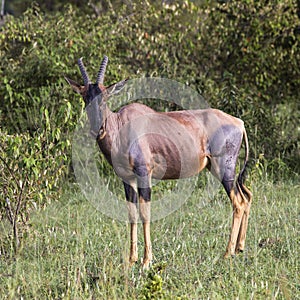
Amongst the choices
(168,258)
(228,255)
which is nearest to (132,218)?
(168,258)

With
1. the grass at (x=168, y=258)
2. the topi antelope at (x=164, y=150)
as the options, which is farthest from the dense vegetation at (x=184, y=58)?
the topi antelope at (x=164, y=150)

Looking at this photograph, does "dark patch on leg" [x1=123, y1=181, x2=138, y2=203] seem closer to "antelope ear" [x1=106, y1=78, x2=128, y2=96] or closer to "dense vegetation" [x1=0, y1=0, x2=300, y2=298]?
"antelope ear" [x1=106, y1=78, x2=128, y2=96]

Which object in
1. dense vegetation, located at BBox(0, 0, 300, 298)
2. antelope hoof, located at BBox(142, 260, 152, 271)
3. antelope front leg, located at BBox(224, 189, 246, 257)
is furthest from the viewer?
dense vegetation, located at BBox(0, 0, 300, 298)

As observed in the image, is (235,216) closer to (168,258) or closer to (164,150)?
(168,258)

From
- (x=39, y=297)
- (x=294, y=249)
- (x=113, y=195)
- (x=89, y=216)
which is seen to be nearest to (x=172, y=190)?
(x=113, y=195)

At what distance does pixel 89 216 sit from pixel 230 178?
1945 mm

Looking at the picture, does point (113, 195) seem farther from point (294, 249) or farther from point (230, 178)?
point (294, 249)

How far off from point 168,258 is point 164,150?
38.7 inches

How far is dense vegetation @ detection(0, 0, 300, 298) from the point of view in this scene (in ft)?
29.9

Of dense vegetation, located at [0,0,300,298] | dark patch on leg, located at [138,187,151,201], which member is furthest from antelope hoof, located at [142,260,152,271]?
dense vegetation, located at [0,0,300,298]

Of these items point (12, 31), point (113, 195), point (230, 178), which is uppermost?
point (12, 31)

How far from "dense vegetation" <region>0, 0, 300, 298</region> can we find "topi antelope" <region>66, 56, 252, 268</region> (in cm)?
215

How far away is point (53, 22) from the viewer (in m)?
9.80

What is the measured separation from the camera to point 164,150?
5914 millimetres
